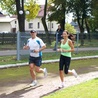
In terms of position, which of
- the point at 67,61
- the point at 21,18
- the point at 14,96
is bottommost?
the point at 14,96

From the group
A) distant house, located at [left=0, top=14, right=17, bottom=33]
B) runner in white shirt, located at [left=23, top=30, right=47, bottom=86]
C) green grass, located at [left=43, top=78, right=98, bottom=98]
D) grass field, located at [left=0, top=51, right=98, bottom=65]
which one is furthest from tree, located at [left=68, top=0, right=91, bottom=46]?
distant house, located at [left=0, top=14, right=17, bottom=33]

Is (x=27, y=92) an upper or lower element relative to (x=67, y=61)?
lower

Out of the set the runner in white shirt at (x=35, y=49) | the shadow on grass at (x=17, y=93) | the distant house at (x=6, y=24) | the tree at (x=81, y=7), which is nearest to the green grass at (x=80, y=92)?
the shadow on grass at (x=17, y=93)

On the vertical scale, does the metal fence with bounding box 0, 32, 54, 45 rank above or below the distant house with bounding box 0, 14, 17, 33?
below

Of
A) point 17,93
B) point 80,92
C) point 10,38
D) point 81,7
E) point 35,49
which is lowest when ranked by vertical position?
point 17,93

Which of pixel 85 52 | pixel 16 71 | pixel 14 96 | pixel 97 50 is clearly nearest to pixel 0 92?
pixel 14 96

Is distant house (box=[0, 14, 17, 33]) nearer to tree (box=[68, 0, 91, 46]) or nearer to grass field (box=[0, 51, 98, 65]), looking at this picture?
tree (box=[68, 0, 91, 46])

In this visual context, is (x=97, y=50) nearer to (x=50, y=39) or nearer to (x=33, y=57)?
(x=50, y=39)

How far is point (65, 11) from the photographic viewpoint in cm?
Result: 4294

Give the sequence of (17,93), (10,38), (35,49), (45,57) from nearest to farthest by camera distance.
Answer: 1. (17,93)
2. (35,49)
3. (45,57)
4. (10,38)

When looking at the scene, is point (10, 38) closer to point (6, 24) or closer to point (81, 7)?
point (81, 7)

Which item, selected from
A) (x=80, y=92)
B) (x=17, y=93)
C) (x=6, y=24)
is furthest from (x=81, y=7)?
(x=6, y=24)

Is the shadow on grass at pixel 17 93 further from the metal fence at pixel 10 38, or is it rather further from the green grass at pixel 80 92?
A: the metal fence at pixel 10 38

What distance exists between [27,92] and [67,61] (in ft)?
5.31
